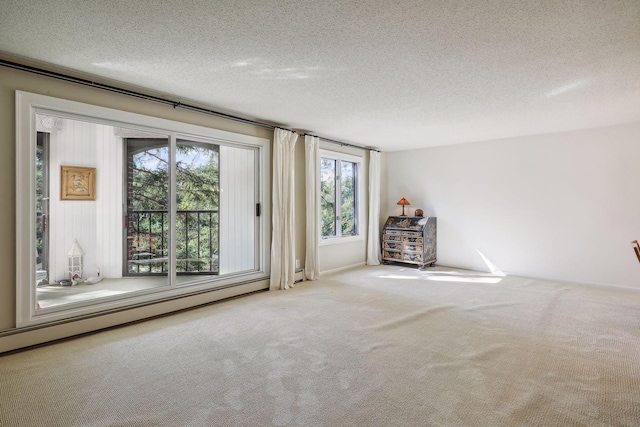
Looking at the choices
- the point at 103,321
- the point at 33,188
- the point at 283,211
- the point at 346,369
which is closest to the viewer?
the point at 346,369

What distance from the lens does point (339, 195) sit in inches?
239

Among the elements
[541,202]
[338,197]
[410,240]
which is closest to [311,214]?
[338,197]

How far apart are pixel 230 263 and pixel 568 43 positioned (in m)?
4.47

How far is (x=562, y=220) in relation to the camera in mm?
4914

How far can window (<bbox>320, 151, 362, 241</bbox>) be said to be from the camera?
19.1ft

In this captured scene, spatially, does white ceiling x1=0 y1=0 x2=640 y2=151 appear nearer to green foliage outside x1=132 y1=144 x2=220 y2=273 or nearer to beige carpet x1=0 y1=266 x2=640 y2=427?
green foliage outside x1=132 y1=144 x2=220 y2=273

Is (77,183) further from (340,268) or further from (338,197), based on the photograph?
(340,268)

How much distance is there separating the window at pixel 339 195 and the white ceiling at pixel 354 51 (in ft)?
6.67

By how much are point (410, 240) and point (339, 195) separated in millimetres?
1612

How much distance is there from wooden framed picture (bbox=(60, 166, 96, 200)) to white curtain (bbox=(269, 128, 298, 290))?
245 centimetres

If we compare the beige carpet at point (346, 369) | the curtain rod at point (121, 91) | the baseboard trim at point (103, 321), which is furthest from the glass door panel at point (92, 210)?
the beige carpet at point (346, 369)

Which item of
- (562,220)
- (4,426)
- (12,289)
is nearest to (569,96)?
(562,220)

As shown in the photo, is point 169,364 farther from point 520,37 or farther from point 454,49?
point 520,37

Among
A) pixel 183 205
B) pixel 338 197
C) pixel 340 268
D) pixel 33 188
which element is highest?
pixel 338 197
